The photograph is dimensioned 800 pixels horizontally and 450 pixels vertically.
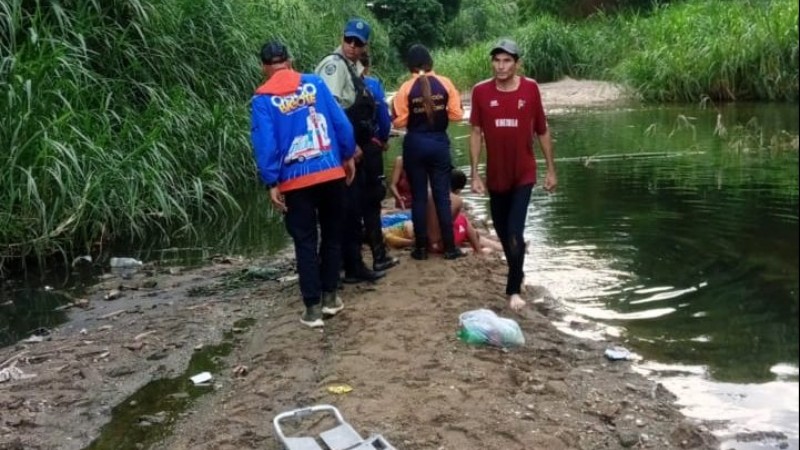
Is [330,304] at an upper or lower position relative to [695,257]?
upper

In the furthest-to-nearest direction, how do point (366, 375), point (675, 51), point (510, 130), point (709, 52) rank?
1. point (675, 51)
2. point (709, 52)
3. point (510, 130)
4. point (366, 375)

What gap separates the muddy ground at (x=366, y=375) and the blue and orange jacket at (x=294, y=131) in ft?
3.44

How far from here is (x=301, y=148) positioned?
5500 millimetres

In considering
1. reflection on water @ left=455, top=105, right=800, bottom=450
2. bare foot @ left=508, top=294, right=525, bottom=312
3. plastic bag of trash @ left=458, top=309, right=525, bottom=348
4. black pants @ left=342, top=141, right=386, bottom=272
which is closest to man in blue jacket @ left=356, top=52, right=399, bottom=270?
black pants @ left=342, top=141, right=386, bottom=272

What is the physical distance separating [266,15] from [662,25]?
12.1m

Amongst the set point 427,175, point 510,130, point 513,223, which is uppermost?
point 510,130

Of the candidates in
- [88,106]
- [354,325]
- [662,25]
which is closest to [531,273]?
[354,325]

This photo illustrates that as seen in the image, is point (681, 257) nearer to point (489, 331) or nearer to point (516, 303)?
point (516, 303)

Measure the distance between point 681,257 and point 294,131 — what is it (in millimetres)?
3916

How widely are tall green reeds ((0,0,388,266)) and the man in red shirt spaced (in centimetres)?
413

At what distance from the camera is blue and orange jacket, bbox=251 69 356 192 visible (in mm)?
5414

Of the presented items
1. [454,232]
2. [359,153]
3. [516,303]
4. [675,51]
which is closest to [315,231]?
[359,153]

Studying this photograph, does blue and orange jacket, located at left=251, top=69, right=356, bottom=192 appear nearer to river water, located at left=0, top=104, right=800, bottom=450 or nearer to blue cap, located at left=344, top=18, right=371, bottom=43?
blue cap, located at left=344, top=18, right=371, bottom=43

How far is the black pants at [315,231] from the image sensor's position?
564 centimetres
